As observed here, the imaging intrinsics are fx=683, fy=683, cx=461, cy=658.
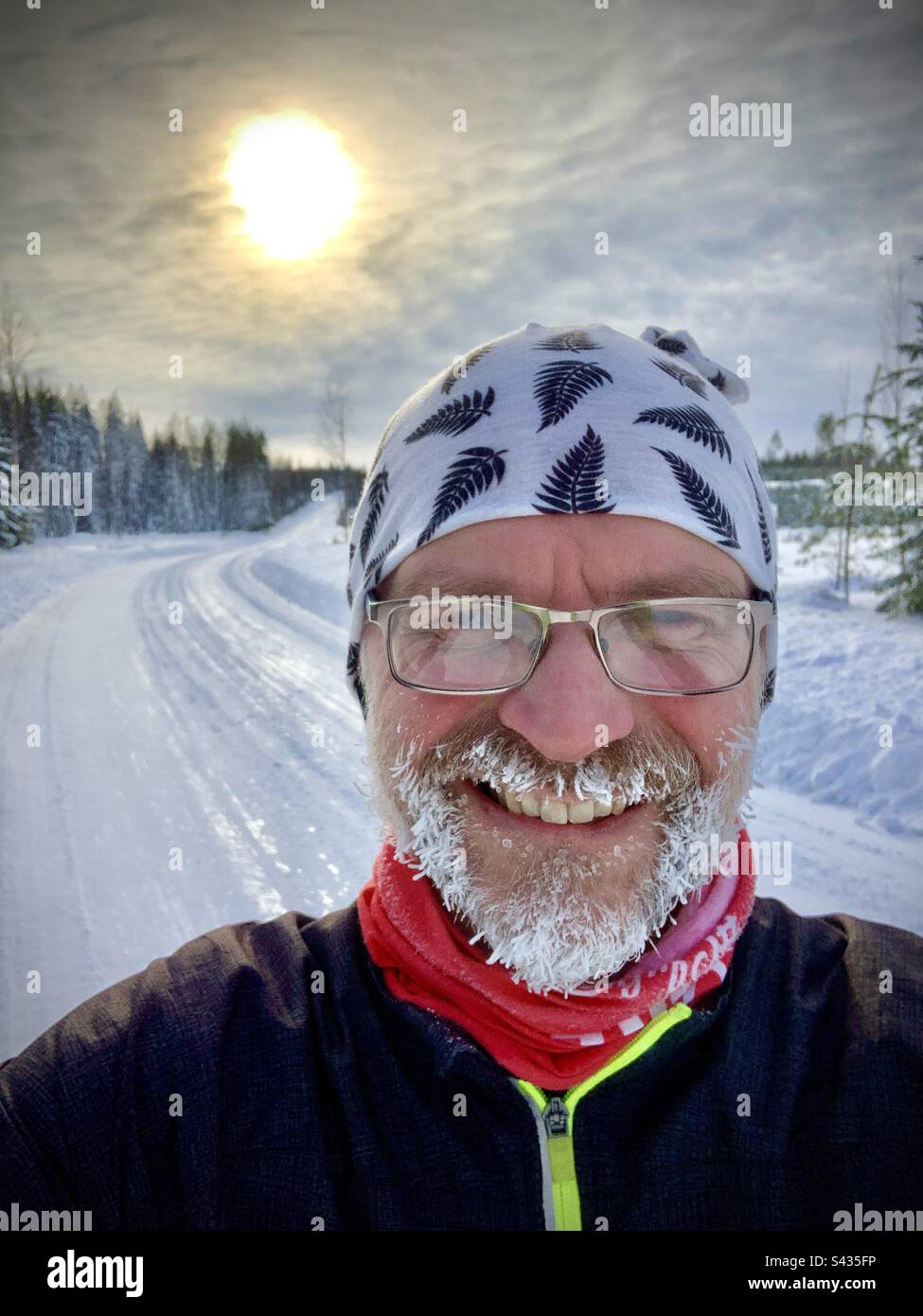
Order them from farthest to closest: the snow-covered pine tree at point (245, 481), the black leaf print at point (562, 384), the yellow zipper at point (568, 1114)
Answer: the snow-covered pine tree at point (245, 481)
the black leaf print at point (562, 384)
the yellow zipper at point (568, 1114)

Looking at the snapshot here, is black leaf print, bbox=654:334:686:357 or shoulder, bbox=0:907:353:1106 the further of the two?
black leaf print, bbox=654:334:686:357

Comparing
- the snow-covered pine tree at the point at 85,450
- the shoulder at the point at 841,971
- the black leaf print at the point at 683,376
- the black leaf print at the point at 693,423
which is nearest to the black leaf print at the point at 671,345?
the black leaf print at the point at 683,376

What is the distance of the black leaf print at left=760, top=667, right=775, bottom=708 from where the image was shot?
4.97 feet

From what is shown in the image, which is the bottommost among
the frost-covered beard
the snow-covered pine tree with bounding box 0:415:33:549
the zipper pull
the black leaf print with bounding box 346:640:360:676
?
the zipper pull

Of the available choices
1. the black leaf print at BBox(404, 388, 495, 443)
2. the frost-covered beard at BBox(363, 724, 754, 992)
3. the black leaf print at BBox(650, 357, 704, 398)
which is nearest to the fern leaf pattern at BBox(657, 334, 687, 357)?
the black leaf print at BBox(650, 357, 704, 398)

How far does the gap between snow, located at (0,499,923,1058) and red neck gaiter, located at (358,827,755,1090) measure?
1.05 metres

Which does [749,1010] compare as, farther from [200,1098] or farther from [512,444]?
[512,444]

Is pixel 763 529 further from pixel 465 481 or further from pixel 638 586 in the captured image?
pixel 465 481

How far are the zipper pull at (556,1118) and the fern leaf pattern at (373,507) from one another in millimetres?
1091

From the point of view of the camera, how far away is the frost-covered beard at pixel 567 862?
1.12 m

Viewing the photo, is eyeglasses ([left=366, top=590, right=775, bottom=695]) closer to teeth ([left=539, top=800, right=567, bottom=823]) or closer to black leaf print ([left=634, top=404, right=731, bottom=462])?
teeth ([left=539, top=800, right=567, bottom=823])

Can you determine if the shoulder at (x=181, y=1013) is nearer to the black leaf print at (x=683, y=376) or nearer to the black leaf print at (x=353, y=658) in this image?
the black leaf print at (x=353, y=658)
